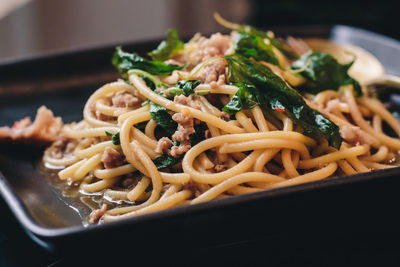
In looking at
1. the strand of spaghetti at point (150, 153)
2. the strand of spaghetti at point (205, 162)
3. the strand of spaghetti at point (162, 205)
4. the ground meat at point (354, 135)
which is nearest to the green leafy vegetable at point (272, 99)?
the ground meat at point (354, 135)

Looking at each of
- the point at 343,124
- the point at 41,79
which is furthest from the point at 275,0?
the point at 343,124

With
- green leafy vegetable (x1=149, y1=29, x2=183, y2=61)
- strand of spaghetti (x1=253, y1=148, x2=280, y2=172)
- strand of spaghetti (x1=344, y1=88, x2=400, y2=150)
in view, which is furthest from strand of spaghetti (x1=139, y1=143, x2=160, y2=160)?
strand of spaghetti (x1=344, y1=88, x2=400, y2=150)

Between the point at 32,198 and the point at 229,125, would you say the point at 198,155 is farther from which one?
the point at 32,198

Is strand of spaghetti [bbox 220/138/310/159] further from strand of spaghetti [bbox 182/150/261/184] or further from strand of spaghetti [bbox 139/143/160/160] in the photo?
strand of spaghetti [bbox 139/143/160/160]

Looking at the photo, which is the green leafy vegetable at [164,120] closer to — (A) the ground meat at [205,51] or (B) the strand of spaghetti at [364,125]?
(A) the ground meat at [205,51]

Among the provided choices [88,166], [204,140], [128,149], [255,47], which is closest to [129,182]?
[128,149]

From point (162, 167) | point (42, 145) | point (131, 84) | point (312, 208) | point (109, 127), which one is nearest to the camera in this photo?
point (312, 208)

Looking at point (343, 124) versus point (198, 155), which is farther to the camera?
point (343, 124)
